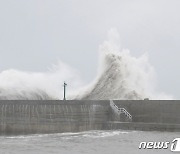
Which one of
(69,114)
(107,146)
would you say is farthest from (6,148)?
(69,114)

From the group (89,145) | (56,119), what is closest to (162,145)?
(89,145)

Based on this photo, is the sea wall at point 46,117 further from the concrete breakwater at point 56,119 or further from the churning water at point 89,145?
the churning water at point 89,145

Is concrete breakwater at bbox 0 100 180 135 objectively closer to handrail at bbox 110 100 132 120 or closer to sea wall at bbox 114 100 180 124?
handrail at bbox 110 100 132 120

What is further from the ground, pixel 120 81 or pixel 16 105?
pixel 120 81

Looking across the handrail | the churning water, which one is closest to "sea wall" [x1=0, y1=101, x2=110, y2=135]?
the handrail

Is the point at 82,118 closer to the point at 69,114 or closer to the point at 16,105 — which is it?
the point at 69,114

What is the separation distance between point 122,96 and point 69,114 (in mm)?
12352

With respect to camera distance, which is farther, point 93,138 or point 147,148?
A: point 93,138

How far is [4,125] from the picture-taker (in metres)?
26.0

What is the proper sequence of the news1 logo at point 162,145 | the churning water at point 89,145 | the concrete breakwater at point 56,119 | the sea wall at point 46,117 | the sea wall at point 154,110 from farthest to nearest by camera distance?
1. the sea wall at point 154,110
2. the sea wall at point 46,117
3. the concrete breakwater at point 56,119
4. the churning water at point 89,145
5. the news1 logo at point 162,145

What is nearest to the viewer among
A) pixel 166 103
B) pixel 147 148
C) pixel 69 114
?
pixel 147 148

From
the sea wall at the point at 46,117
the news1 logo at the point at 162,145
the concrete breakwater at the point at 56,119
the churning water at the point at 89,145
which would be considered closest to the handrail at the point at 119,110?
the concrete breakwater at the point at 56,119

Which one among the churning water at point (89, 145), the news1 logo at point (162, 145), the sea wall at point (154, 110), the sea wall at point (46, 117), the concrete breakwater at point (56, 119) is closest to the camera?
the news1 logo at point (162, 145)

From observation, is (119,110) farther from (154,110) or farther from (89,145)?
(89,145)
